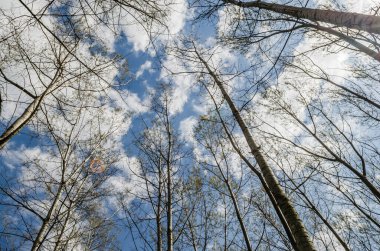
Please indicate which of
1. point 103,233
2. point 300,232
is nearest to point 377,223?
point 300,232

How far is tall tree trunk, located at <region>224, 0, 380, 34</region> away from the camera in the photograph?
7.89 ft

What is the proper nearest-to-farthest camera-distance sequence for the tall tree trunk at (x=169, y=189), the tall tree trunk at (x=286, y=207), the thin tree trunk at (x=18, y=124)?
the tall tree trunk at (x=286, y=207) < the thin tree trunk at (x=18, y=124) < the tall tree trunk at (x=169, y=189)

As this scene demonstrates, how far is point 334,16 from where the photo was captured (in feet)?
8.95

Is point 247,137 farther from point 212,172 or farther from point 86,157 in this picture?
point 86,157

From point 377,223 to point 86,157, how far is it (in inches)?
303

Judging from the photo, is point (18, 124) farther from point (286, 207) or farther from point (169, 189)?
point (169, 189)

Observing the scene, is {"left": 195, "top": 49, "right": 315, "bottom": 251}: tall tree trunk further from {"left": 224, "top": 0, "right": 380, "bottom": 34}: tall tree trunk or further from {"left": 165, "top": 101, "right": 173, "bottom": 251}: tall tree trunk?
{"left": 165, "top": 101, "right": 173, "bottom": 251}: tall tree trunk

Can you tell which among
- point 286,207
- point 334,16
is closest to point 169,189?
point 286,207

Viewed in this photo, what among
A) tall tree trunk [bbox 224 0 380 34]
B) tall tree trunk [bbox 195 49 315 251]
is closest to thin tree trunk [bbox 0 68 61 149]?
tall tree trunk [bbox 195 49 315 251]

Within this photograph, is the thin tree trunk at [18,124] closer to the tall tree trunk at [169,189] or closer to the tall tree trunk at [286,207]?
the tall tree trunk at [286,207]

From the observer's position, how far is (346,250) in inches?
273

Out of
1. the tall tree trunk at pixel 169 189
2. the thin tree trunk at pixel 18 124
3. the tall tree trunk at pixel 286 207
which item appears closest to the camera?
the tall tree trunk at pixel 286 207

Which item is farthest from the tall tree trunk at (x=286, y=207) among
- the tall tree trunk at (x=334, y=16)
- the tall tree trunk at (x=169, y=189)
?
the tall tree trunk at (x=169, y=189)

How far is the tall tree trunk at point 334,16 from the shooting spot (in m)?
2.40
